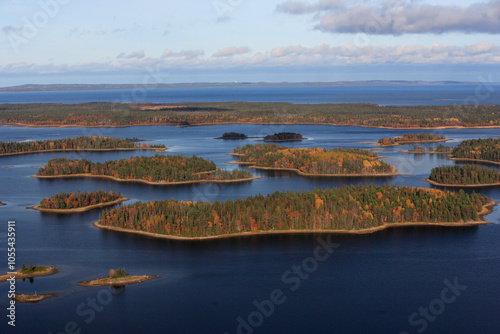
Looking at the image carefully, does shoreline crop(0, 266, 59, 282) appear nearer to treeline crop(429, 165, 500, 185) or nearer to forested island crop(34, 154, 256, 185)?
forested island crop(34, 154, 256, 185)

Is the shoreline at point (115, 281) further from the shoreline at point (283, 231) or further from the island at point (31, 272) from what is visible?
the shoreline at point (283, 231)

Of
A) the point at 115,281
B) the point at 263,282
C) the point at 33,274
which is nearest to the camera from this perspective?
the point at 115,281

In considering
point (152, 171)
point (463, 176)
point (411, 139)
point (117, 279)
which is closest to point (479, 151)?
point (463, 176)

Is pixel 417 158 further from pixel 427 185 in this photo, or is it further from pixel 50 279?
pixel 50 279

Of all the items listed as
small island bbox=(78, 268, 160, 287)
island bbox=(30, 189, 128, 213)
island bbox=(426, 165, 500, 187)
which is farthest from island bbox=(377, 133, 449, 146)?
small island bbox=(78, 268, 160, 287)

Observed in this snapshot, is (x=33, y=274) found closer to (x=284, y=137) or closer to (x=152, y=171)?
(x=152, y=171)

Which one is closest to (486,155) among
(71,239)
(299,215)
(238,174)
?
(238,174)

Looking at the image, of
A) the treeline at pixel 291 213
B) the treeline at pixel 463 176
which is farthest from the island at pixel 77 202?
the treeline at pixel 463 176
